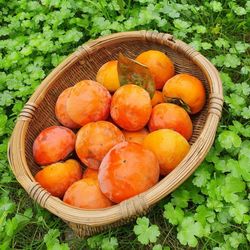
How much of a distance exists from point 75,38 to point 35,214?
0.95m

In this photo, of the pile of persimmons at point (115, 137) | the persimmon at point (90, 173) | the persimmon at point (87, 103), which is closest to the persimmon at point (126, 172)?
the pile of persimmons at point (115, 137)

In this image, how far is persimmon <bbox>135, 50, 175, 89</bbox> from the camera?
5.91ft

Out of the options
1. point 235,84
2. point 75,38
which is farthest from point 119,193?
point 75,38

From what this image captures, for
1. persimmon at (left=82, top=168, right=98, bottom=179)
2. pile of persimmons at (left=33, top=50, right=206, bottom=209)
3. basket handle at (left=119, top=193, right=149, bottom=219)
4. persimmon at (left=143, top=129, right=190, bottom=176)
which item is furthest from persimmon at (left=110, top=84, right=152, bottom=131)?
basket handle at (left=119, top=193, right=149, bottom=219)

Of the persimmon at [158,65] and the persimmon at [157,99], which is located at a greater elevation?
the persimmon at [158,65]

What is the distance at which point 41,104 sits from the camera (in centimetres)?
182

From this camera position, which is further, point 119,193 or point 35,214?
point 35,214

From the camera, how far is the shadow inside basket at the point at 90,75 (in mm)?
1746

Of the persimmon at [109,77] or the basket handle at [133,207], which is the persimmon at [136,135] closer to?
the persimmon at [109,77]

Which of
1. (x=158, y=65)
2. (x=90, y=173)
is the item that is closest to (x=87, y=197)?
(x=90, y=173)

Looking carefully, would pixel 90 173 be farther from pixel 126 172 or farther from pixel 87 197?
pixel 126 172

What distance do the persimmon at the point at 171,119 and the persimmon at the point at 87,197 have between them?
34 centimetres

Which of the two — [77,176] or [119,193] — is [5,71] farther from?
[119,193]

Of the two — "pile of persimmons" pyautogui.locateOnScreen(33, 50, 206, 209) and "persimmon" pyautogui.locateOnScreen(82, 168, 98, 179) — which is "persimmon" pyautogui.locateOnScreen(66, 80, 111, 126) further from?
"persimmon" pyautogui.locateOnScreen(82, 168, 98, 179)
